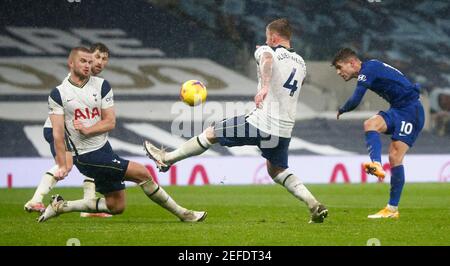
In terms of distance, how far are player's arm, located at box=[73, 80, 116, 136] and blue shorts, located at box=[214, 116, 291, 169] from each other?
111 cm

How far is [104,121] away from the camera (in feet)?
30.8

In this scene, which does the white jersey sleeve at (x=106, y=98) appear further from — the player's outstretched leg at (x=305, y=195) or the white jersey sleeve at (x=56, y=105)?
A: the player's outstretched leg at (x=305, y=195)

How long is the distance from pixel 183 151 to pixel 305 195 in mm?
1304

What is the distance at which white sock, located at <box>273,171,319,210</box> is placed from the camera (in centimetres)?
971

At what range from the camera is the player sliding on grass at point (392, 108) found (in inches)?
408

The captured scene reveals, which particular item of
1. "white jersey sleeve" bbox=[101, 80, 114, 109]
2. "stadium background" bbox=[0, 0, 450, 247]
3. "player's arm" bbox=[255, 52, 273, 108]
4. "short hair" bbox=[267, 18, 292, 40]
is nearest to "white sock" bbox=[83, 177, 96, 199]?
"white jersey sleeve" bbox=[101, 80, 114, 109]

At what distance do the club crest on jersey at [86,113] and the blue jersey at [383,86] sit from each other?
8.44ft

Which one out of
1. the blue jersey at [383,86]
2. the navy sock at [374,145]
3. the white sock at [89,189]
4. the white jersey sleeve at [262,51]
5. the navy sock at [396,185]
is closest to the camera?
the white jersey sleeve at [262,51]

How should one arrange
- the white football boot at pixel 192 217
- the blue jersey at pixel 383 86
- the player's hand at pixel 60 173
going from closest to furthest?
the player's hand at pixel 60 173 < the white football boot at pixel 192 217 < the blue jersey at pixel 383 86

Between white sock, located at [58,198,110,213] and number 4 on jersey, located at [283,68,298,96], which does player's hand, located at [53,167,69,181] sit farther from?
number 4 on jersey, located at [283,68,298,96]

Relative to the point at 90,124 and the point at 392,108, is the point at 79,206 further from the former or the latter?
the point at 392,108

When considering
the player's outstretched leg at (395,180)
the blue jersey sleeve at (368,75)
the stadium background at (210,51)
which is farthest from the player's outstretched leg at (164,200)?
the stadium background at (210,51)

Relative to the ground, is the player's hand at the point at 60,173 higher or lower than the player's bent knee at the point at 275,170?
higher

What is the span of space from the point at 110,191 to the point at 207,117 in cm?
1229
